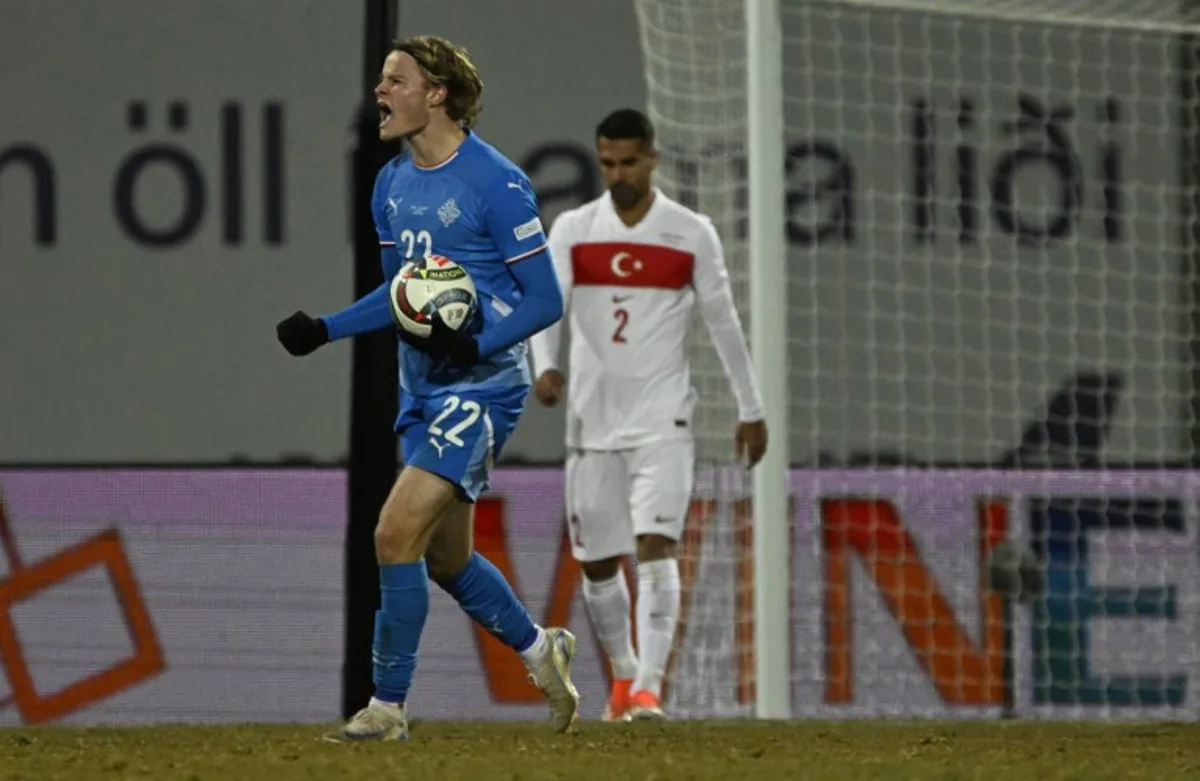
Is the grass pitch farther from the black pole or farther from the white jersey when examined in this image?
the white jersey

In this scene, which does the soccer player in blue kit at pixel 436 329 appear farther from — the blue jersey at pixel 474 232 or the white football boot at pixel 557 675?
the white football boot at pixel 557 675

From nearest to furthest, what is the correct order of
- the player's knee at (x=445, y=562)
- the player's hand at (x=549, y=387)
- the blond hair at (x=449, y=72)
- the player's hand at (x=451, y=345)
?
the player's hand at (x=451, y=345) → the blond hair at (x=449, y=72) → the player's knee at (x=445, y=562) → the player's hand at (x=549, y=387)

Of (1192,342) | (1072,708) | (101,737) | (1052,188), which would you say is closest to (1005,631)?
(1072,708)

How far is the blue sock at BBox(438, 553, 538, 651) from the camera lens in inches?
252

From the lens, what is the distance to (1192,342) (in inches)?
434

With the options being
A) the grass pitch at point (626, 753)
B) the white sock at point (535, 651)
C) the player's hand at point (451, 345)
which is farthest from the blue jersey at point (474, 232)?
the grass pitch at point (626, 753)

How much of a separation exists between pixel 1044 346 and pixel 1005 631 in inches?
92.2

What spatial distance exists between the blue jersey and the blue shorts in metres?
0.03

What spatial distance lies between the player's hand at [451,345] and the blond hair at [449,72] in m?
0.60

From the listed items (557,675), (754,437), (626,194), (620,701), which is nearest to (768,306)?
(754,437)

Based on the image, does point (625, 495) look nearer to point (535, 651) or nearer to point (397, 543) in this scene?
point (535, 651)

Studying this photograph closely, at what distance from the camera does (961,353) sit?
445 inches

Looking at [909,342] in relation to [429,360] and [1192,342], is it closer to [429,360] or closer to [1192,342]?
[1192,342]

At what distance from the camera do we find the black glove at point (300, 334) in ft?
20.2
